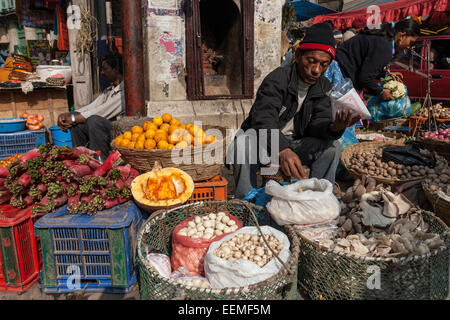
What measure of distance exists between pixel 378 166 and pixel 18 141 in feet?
16.8

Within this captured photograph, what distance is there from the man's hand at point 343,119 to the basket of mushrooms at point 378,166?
0.93 m

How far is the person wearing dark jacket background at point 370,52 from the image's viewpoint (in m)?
4.57

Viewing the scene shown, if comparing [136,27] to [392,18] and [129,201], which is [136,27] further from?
[392,18]

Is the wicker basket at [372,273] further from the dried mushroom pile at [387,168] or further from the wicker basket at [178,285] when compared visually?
the dried mushroom pile at [387,168]

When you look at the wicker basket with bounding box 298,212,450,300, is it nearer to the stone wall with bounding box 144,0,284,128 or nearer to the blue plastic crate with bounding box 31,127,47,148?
the stone wall with bounding box 144,0,284,128

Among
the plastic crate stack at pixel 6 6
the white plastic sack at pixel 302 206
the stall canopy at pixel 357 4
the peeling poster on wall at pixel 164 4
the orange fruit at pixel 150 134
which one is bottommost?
the white plastic sack at pixel 302 206

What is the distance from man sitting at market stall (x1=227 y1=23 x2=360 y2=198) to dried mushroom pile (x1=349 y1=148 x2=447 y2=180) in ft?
2.59

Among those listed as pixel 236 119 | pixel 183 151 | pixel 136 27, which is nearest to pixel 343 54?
pixel 236 119

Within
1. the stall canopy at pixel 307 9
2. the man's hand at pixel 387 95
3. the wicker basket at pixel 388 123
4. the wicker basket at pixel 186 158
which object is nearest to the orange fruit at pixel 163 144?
the wicker basket at pixel 186 158

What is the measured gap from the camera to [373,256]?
6.48ft

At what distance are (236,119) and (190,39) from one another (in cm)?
144

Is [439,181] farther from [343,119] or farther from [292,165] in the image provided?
[292,165]

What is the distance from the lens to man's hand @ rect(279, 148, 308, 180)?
8.36 feet

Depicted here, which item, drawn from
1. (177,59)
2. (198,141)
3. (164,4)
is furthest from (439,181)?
(164,4)
